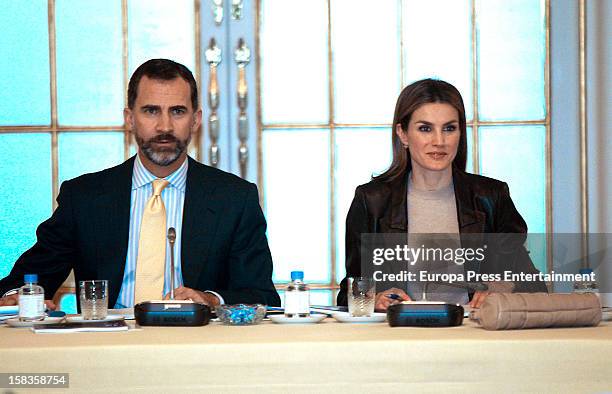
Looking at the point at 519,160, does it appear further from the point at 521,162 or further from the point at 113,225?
the point at 113,225

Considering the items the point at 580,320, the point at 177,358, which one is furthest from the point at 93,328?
the point at 580,320

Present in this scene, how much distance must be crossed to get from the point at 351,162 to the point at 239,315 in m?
1.99

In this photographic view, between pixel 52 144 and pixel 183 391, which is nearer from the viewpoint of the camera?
pixel 183 391

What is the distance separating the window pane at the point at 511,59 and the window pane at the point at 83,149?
1558 millimetres

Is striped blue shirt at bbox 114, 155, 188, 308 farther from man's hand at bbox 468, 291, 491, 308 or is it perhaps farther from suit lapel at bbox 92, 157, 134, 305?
man's hand at bbox 468, 291, 491, 308

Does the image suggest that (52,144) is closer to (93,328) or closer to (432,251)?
(432,251)

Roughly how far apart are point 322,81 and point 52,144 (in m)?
1.16

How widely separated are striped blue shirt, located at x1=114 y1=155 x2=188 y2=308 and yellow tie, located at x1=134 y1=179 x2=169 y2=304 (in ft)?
0.08

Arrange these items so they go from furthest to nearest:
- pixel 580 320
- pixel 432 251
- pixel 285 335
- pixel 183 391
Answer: pixel 432 251, pixel 580 320, pixel 285 335, pixel 183 391

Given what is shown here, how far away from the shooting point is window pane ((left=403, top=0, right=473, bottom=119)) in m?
4.04

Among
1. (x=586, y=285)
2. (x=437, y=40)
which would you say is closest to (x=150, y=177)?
(x=586, y=285)

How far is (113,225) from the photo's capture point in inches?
113

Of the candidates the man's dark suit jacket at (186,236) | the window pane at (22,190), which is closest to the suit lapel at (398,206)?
the man's dark suit jacket at (186,236)

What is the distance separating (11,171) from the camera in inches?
157
